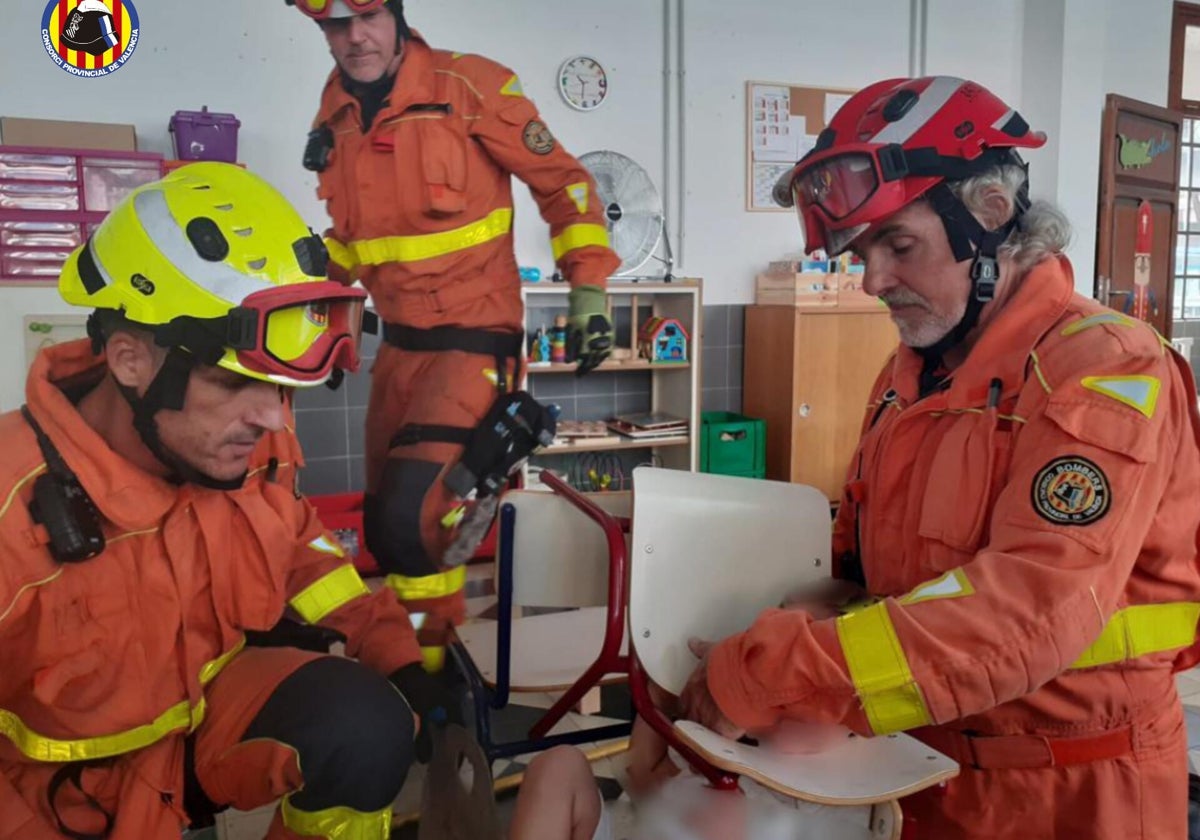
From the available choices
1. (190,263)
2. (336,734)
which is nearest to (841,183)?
(190,263)

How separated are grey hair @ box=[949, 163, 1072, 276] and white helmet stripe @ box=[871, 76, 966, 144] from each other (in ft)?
0.34

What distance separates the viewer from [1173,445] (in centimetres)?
114

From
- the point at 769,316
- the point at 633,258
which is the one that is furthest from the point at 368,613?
the point at 769,316

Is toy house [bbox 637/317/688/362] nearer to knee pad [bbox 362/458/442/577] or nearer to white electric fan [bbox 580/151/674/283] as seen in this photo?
white electric fan [bbox 580/151/674/283]

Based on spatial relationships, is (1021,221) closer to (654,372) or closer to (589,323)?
(589,323)

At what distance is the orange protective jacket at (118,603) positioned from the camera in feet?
4.18

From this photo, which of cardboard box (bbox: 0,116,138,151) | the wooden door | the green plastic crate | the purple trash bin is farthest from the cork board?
cardboard box (bbox: 0,116,138,151)

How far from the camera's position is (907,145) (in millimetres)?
1287

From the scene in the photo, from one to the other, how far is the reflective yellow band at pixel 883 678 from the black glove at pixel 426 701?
1.06 meters

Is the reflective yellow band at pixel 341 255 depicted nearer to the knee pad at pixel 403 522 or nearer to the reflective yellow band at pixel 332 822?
the knee pad at pixel 403 522

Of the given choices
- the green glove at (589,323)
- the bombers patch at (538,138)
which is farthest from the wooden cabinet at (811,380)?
the bombers patch at (538,138)

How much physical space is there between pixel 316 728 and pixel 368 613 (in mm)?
326

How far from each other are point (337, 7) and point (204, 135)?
20.7 inches

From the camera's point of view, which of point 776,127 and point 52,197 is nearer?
point 52,197
